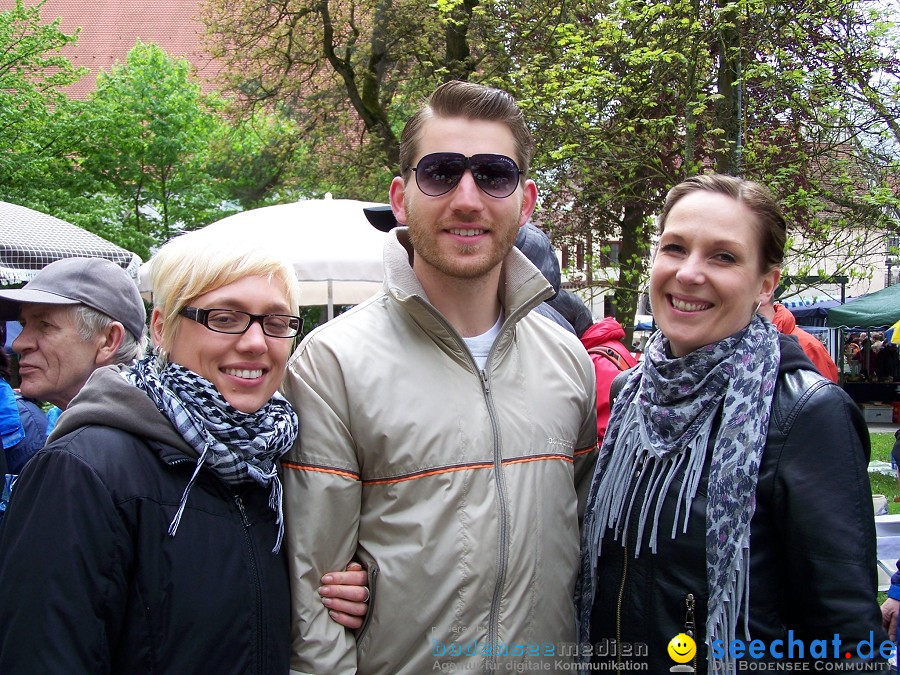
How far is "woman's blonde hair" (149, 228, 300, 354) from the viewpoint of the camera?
190 cm

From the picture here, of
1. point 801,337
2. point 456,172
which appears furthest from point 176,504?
point 801,337

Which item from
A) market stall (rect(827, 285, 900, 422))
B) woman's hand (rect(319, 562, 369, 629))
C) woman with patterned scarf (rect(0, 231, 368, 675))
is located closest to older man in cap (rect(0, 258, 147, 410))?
woman with patterned scarf (rect(0, 231, 368, 675))

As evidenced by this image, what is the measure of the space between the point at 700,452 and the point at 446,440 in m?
0.65

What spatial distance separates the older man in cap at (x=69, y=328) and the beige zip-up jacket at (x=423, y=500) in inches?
44.1

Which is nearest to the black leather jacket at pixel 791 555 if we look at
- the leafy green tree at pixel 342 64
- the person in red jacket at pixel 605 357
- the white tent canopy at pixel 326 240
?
the person in red jacket at pixel 605 357

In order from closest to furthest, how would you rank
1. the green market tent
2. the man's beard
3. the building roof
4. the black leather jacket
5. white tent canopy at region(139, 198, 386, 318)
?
the black leather jacket, the man's beard, white tent canopy at region(139, 198, 386, 318), the green market tent, the building roof

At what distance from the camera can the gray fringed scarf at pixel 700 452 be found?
1.89 meters

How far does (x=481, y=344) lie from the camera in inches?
90.7

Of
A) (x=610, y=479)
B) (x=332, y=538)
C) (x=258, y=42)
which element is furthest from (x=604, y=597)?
(x=258, y=42)

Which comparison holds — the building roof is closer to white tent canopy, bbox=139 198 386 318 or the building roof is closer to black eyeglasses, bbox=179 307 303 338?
white tent canopy, bbox=139 198 386 318

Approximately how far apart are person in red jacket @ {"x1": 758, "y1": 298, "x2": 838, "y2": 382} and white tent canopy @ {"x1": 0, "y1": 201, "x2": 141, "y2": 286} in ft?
16.4

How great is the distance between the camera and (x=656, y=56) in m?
6.62

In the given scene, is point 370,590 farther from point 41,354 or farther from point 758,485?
point 41,354

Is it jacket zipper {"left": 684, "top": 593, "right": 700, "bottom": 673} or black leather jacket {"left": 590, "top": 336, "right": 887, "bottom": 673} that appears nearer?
black leather jacket {"left": 590, "top": 336, "right": 887, "bottom": 673}
